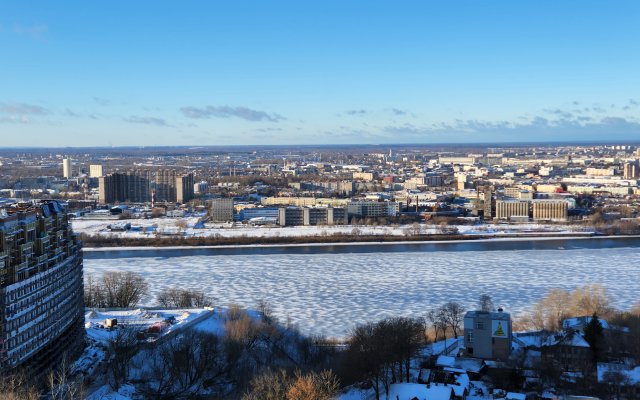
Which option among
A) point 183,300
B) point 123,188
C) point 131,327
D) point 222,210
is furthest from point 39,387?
point 123,188

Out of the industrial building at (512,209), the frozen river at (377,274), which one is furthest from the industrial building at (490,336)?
the industrial building at (512,209)

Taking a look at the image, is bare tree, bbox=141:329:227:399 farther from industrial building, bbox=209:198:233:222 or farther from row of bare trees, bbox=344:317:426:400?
industrial building, bbox=209:198:233:222

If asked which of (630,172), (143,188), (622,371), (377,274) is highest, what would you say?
(630,172)

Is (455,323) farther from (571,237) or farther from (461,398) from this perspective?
(571,237)

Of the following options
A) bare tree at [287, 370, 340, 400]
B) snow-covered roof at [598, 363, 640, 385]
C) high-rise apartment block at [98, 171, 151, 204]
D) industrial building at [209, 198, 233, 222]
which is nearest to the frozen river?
snow-covered roof at [598, 363, 640, 385]

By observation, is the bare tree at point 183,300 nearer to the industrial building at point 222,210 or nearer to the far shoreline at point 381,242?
the far shoreline at point 381,242

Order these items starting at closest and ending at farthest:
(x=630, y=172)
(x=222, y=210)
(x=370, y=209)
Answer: (x=222, y=210), (x=370, y=209), (x=630, y=172)

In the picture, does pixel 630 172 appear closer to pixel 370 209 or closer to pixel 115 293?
pixel 370 209
